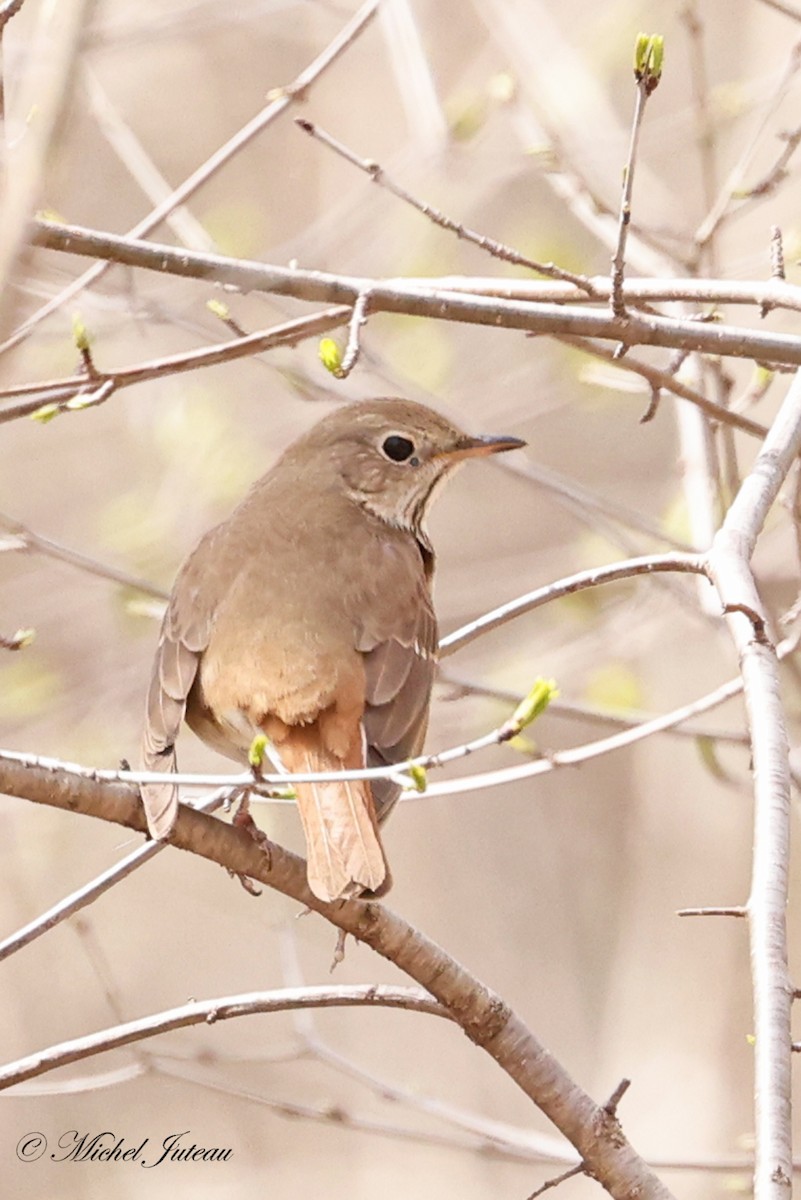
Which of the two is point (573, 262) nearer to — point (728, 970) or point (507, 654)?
point (507, 654)

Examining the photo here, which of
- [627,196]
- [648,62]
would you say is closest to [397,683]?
[627,196]

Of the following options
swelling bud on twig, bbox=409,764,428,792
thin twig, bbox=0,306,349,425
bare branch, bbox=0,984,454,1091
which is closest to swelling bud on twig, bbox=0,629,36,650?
thin twig, bbox=0,306,349,425

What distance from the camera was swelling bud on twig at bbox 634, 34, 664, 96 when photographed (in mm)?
3064

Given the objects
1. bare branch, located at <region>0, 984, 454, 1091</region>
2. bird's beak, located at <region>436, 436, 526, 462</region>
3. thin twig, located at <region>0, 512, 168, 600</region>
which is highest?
bird's beak, located at <region>436, 436, 526, 462</region>

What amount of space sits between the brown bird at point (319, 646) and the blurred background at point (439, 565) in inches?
28.8

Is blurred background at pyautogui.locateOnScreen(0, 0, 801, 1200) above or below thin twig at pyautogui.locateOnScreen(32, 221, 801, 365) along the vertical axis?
above

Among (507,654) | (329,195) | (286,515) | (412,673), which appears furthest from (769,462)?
(329,195)

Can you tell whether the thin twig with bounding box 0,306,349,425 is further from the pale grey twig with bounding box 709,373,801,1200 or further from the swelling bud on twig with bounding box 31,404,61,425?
the pale grey twig with bounding box 709,373,801,1200

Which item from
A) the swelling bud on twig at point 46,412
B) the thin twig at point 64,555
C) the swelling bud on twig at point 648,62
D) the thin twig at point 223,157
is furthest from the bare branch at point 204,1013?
the thin twig at point 64,555

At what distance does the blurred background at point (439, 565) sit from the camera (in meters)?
6.03

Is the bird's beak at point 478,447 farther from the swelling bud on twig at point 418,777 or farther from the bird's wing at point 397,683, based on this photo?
the swelling bud on twig at point 418,777

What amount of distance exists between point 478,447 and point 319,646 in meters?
1.07

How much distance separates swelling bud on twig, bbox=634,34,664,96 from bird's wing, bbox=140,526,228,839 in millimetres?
1680

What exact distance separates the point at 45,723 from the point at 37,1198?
2.20m
